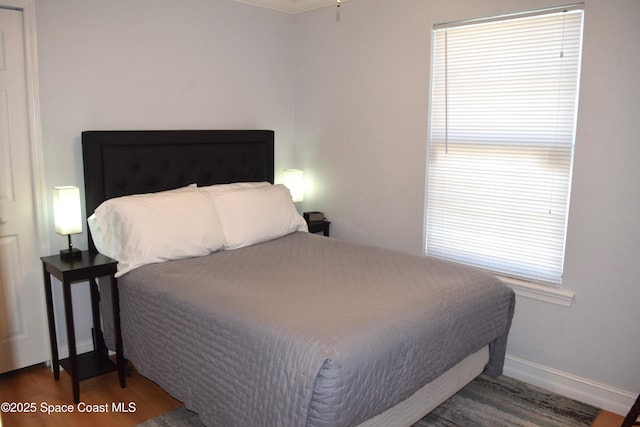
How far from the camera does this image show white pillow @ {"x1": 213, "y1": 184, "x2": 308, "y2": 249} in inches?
123

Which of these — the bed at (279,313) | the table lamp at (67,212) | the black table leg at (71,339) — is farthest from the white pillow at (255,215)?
the black table leg at (71,339)

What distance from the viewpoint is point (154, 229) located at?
2.77m

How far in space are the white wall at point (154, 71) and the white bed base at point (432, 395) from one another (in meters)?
2.05

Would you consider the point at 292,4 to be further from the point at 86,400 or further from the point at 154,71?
the point at 86,400

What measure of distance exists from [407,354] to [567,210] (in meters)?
1.39

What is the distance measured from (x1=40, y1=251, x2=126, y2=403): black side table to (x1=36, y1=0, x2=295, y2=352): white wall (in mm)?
190

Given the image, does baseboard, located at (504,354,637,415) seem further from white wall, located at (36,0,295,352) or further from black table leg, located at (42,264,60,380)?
black table leg, located at (42,264,60,380)

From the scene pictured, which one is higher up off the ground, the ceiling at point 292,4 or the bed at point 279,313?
the ceiling at point 292,4

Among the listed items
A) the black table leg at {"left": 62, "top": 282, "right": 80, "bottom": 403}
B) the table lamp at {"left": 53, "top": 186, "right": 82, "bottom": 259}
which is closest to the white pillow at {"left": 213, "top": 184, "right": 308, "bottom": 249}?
the table lamp at {"left": 53, "top": 186, "right": 82, "bottom": 259}

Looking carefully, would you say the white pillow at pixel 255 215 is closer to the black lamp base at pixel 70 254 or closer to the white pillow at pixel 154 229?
the white pillow at pixel 154 229

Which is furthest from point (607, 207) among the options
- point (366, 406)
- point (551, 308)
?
point (366, 406)

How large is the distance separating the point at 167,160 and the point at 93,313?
1081mm

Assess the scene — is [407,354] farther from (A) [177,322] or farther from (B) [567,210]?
(B) [567,210]

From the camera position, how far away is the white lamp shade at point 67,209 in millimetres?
2729
